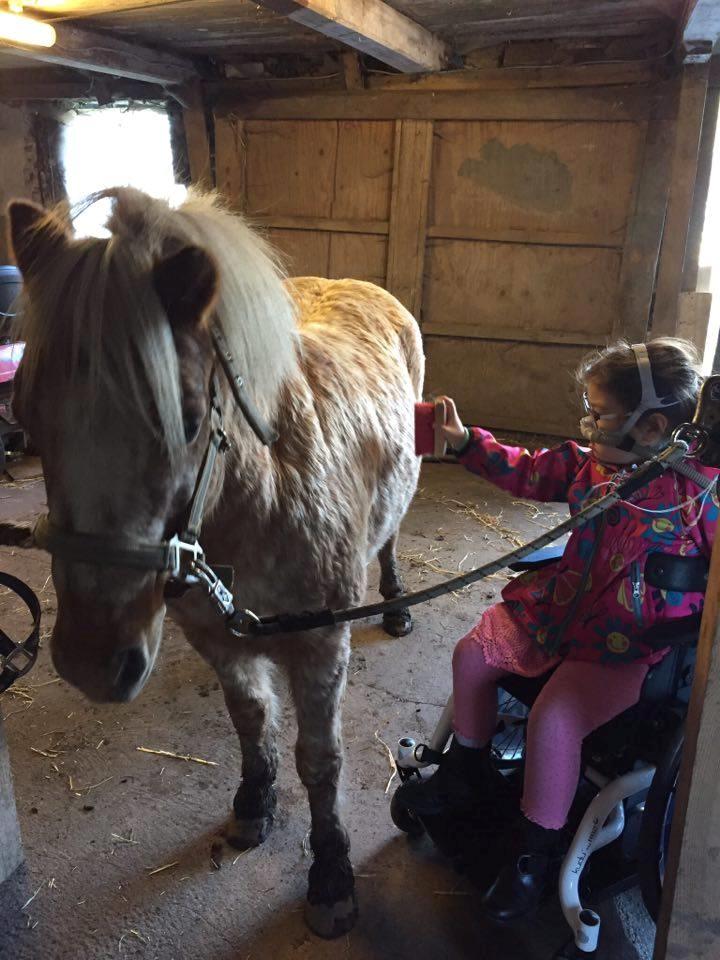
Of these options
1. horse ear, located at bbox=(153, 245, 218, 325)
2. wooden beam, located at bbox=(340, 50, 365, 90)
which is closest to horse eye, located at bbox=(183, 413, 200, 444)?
horse ear, located at bbox=(153, 245, 218, 325)

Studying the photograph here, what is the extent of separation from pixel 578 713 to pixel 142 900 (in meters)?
1.16

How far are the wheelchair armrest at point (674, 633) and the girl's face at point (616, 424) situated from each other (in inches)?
14.3

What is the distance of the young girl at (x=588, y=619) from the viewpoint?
1.36 m

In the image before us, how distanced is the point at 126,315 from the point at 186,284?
0.34 ft

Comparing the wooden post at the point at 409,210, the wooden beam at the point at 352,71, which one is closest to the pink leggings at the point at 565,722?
the wooden post at the point at 409,210

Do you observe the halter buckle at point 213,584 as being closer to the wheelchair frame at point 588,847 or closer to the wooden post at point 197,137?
the wheelchair frame at point 588,847

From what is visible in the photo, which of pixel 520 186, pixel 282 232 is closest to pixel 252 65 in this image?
pixel 282 232

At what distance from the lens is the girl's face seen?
1429 mm

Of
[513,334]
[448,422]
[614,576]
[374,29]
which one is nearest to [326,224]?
[513,334]

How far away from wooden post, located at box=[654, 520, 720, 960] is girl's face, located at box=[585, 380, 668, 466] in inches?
18.7

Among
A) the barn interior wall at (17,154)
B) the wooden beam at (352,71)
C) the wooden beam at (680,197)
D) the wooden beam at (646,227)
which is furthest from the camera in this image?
the barn interior wall at (17,154)

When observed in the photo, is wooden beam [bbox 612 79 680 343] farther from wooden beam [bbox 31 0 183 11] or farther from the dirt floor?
wooden beam [bbox 31 0 183 11]

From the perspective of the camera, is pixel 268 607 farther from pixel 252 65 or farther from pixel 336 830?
pixel 252 65

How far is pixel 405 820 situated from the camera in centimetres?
176
